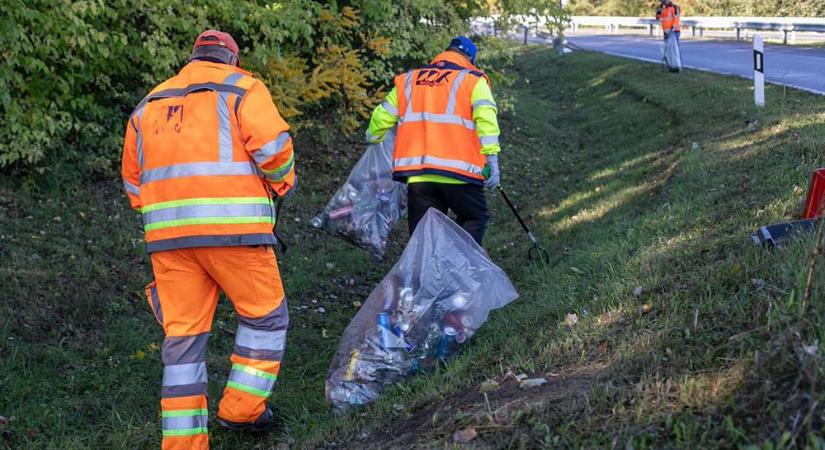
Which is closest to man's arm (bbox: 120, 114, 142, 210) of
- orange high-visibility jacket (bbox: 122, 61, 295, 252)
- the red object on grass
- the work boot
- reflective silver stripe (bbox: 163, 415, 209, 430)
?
orange high-visibility jacket (bbox: 122, 61, 295, 252)

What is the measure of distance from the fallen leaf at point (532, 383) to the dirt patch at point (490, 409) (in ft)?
0.07

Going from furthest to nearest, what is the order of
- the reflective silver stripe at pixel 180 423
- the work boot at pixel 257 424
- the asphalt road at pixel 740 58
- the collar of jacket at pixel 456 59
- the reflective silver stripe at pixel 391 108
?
the asphalt road at pixel 740 58, the reflective silver stripe at pixel 391 108, the collar of jacket at pixel 456 59, the work boot at pixel 257 424, the reflective silver stripe at pixel 180 423

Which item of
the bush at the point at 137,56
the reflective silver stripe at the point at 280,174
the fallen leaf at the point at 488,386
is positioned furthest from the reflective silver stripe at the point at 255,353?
the bush at the point at 137,56

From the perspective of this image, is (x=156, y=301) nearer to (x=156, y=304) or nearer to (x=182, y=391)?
(x=156, y=304)

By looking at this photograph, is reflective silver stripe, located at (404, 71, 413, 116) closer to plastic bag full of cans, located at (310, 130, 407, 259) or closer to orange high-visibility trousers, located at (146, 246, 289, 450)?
plastic bag full of cans, located at (310, 130, 407, 259)

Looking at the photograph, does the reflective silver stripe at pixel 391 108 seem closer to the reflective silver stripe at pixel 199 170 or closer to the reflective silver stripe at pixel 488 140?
the reflective silver stripe at pixel 488 140

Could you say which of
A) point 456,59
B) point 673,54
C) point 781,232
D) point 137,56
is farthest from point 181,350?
point 673,54

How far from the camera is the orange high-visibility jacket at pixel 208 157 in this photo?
3994mm

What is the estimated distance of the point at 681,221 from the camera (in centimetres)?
612

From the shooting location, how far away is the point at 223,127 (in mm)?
3998

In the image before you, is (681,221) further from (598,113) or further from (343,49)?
(598,113)

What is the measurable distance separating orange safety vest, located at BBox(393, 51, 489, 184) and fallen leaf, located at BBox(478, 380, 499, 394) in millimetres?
2126

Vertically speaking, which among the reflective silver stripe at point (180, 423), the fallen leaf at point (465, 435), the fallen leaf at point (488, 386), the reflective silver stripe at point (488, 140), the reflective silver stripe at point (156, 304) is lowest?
the reflective silver stripe at point (180, 423)

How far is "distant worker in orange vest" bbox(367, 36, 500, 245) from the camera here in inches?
223
